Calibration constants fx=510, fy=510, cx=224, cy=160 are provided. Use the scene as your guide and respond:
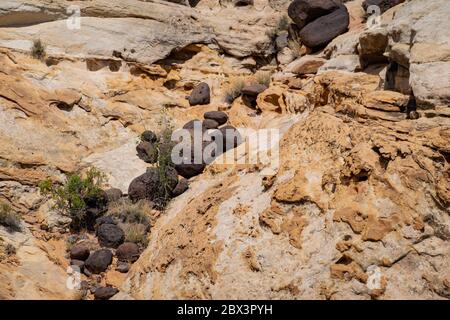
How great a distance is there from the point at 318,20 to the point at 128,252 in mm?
7225

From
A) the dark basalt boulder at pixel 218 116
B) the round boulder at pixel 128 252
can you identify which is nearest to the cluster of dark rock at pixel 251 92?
the dark basalt boulder at pixel 218 116

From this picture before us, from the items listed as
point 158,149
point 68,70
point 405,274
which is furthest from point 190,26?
point 405,274

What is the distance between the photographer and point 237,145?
27.6 ft

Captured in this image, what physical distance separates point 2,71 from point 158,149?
2923mm

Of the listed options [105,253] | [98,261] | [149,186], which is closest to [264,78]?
[149,186]

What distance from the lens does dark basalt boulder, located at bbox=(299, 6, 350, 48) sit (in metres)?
11.0

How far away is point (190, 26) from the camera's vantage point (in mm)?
11180

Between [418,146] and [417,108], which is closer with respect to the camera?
[418,146]

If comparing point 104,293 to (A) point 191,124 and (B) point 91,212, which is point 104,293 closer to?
(B) point 91,212

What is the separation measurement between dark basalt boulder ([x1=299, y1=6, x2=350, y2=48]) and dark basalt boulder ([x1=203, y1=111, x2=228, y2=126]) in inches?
121

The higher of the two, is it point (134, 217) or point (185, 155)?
point (185, 155)

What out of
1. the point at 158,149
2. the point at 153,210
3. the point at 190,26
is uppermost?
the point at 190,26
